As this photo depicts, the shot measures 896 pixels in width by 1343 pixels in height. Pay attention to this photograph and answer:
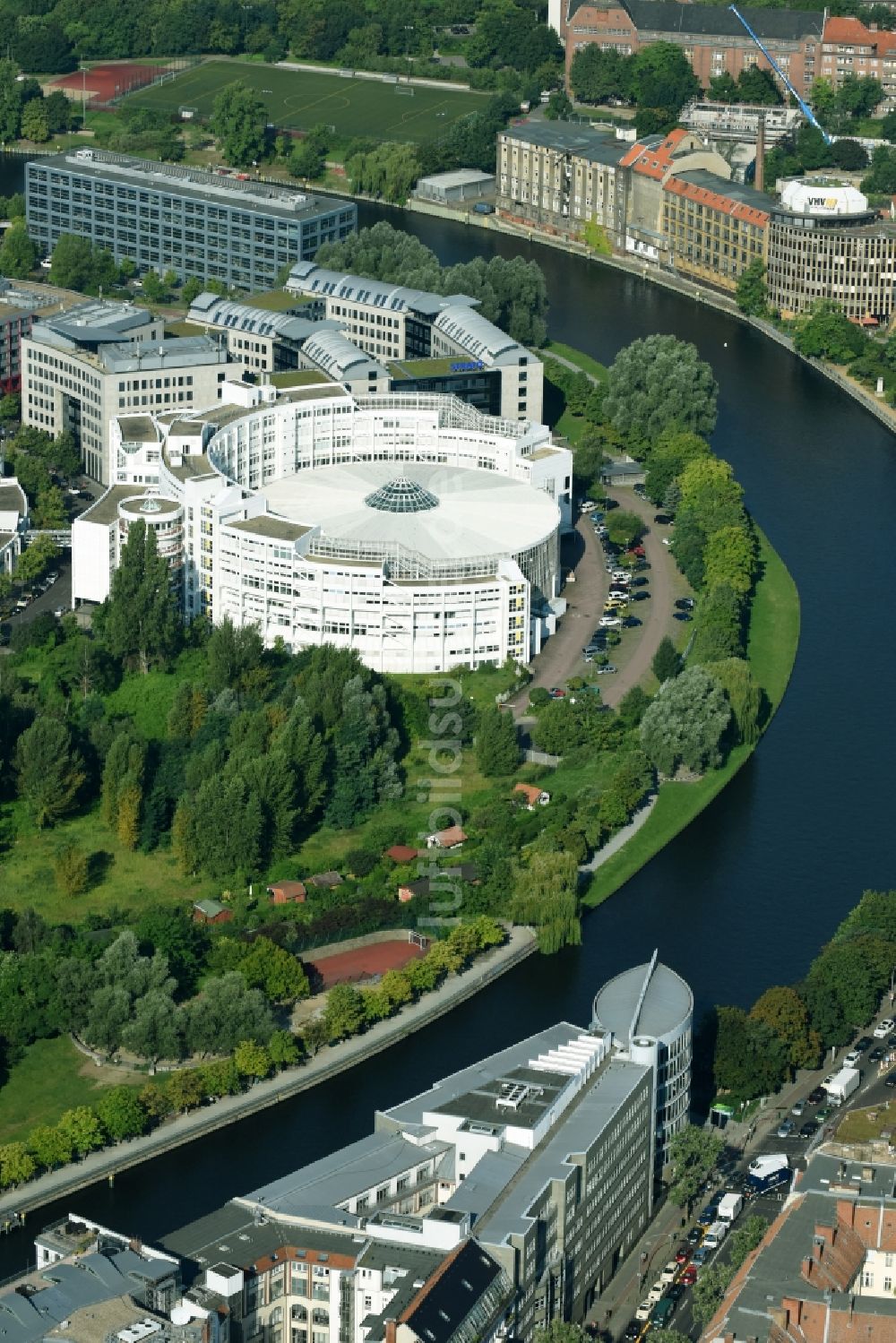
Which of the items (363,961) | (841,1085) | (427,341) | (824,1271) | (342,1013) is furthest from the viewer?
(427,341)

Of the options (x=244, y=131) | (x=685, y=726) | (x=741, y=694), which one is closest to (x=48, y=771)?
(x=685, y=726)

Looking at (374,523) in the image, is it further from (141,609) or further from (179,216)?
(179,216)

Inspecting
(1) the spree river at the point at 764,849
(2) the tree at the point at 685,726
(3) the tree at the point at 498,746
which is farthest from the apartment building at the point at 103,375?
(2) the tree at the point at 685,726

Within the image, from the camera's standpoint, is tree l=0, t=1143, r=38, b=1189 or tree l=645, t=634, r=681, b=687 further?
tree l=645, t=634, r=681, b=687

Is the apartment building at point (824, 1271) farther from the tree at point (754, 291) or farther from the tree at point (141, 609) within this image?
the tree at point (754, 291)

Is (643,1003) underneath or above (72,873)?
above

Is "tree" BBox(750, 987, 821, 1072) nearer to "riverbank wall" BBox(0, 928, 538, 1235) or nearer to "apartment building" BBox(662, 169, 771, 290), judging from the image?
"riverbank wall" BBox(0, 928, 538, 1235)

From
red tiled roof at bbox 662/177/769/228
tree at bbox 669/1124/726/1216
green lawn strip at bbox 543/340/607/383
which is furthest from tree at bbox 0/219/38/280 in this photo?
tree at bbox 669/1124/726/1216
